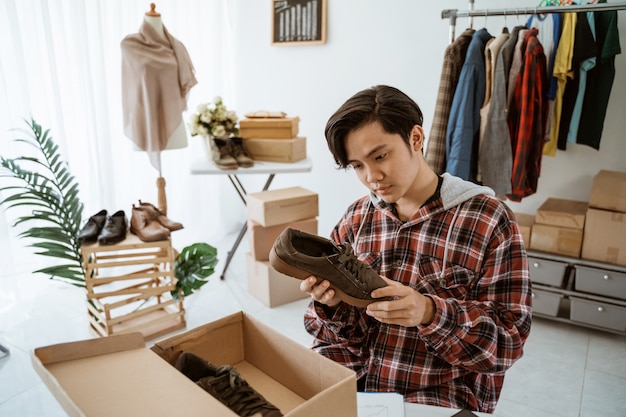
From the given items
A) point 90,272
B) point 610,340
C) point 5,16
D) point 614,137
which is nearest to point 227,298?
point 90,272

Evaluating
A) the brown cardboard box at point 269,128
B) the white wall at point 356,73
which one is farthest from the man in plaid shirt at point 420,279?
the white wall at point 356,73

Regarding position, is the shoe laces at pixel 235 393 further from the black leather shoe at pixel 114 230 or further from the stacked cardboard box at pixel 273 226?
the stacked cardboard box at pixel 273 226

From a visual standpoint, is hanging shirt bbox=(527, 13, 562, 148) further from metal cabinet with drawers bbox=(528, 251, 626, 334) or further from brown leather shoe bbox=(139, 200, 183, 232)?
brown leather shoe bbox=(139, 200, 183, 232)

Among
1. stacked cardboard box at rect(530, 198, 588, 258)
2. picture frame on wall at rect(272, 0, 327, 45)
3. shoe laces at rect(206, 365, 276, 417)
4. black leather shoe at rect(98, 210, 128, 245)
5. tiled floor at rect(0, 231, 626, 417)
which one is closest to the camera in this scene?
shoe laces at rect(206, 365, 276, 417)

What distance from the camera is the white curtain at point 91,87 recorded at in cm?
261

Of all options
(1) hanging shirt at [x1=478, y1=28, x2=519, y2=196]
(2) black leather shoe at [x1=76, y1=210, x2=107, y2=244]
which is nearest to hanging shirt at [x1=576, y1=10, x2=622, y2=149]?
(1) hanging shirt at [x1=478, y1=28, x2=519, y2=196]

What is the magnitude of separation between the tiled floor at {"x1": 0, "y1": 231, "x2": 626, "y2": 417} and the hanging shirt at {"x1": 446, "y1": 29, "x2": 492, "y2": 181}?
100 cm

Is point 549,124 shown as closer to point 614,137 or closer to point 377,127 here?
point 614,137

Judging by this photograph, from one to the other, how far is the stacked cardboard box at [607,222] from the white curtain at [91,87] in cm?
271

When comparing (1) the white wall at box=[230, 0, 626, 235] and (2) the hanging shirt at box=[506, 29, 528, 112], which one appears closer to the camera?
(2) the hanging shirt at box=[506, 29, 528, 112]

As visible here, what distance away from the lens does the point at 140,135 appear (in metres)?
2.70

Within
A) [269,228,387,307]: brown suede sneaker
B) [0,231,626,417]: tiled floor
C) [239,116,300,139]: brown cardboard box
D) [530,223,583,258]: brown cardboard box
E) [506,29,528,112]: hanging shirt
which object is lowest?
[0,231,626,417]: tiled floor

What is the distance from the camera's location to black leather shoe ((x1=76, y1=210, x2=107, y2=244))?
230 cm

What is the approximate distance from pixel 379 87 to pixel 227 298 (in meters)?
2.21
